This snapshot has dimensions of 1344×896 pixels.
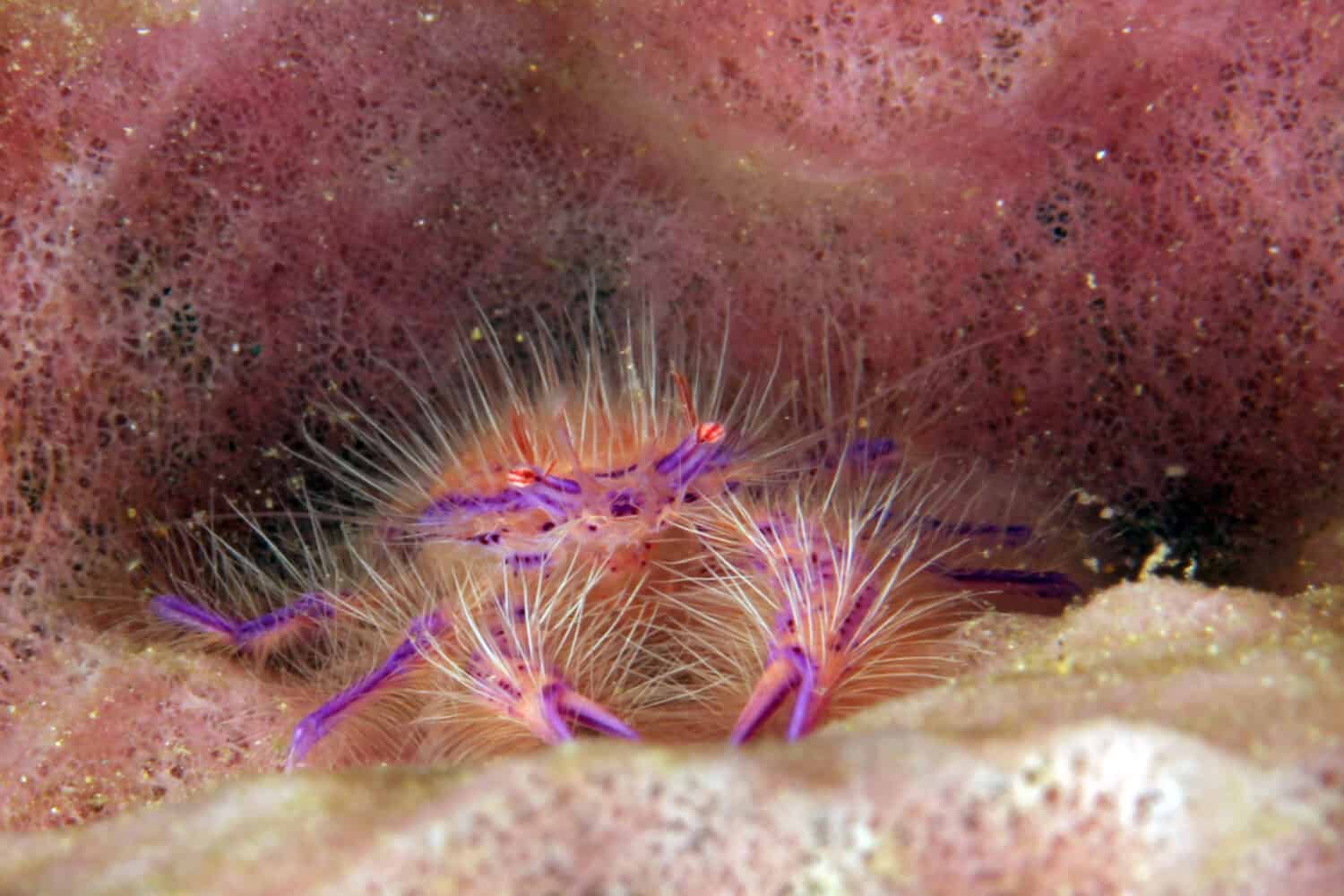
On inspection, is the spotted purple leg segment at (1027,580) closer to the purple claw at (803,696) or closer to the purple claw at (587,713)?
the purple claw at (803,696)

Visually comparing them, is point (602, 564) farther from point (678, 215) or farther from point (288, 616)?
point (678, 215)

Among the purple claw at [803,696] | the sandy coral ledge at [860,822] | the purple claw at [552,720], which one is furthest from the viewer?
the purple claw at [552,720]

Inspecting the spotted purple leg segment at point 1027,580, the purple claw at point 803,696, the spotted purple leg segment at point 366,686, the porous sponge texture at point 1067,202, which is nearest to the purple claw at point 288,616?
the spotted purple leg segment at point 366,686

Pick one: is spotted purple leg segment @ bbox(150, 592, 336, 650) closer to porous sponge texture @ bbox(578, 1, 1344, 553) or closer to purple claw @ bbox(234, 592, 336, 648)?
purple claw @ bbox(234, 592, 336, 648)

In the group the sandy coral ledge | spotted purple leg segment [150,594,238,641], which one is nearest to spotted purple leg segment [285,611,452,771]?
spotted purple leg segment [150,594,238,641]

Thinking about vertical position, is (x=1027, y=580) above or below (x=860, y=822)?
below

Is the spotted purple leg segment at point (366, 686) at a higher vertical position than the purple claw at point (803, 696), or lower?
lower

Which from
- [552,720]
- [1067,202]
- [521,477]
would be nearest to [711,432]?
[521,477]
